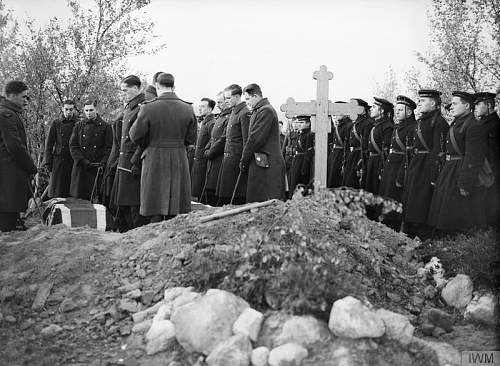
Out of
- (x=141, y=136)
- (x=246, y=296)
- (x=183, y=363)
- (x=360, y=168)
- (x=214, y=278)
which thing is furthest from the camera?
(x=360, y=168)

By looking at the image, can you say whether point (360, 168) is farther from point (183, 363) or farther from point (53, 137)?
point (183, 363)

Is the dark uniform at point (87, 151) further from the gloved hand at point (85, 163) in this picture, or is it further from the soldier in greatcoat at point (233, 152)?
the soldier in greatcoat at point (233, 152)

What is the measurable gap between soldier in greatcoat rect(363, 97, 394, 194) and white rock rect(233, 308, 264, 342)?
5.62 metres

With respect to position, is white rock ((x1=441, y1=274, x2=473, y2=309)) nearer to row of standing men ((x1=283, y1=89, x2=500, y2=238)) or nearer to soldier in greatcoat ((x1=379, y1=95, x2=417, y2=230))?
row of standing men ((x1=283, y1=89, x2=500, y2=238))

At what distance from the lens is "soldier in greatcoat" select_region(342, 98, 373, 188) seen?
9648 millimetres

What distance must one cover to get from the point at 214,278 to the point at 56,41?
34.0ft

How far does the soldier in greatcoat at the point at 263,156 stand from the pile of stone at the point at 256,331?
13.6 ft

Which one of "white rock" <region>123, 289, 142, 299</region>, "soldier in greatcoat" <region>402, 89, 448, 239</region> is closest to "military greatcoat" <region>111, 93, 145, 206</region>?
"white rock" <region>123, 289, 142, 299</region>

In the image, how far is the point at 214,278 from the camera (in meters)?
4.21

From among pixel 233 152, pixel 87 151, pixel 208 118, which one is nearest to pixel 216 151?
pixel 233 152

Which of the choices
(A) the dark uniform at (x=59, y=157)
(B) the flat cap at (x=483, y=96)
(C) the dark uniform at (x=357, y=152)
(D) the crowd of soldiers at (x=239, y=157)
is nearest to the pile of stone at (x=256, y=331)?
(D) the crowd of soldiers at (x=239, y=157)

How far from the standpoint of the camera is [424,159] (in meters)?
7.64

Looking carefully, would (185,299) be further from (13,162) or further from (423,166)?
(423,166)

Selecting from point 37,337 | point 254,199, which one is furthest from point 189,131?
point 37,337
